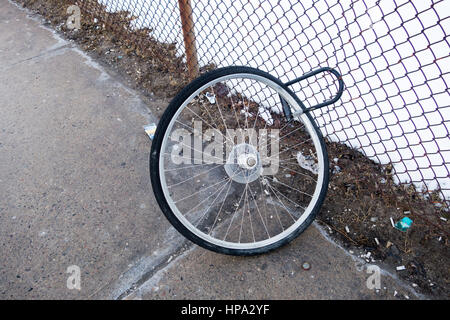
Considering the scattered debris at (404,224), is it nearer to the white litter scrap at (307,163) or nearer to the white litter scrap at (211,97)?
A: the white litter scrap at (307,163)

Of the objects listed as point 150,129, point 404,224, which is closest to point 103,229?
point 150,129

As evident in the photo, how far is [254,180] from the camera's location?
7.76ft

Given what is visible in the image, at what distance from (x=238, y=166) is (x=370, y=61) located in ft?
3.54

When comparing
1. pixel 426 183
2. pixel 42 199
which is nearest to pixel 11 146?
pixel 42 199

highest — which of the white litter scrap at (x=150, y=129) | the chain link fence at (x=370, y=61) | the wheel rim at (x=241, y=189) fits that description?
the chain link fence at (x=370, y=61)

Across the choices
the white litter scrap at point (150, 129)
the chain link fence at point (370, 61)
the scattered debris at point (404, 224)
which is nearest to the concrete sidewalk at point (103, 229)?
the white litter scrap at point (150, 129)

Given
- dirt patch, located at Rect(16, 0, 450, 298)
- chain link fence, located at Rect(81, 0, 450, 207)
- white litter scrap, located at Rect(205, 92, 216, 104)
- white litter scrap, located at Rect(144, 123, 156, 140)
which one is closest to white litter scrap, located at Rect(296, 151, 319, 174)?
dirt patch, located at Rect(16, 0, 450, 298)

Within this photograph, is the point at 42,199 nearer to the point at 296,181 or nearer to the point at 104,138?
the point at 104,138

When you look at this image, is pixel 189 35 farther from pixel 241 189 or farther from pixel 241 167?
pixel 241 189

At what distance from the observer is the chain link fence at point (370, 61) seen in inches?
79.1

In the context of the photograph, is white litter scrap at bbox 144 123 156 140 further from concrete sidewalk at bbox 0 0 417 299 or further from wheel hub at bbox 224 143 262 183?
wheel hub at bbox 224 143 262 183

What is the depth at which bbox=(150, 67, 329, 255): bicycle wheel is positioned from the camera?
1.84m

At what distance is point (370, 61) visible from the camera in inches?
85.9
